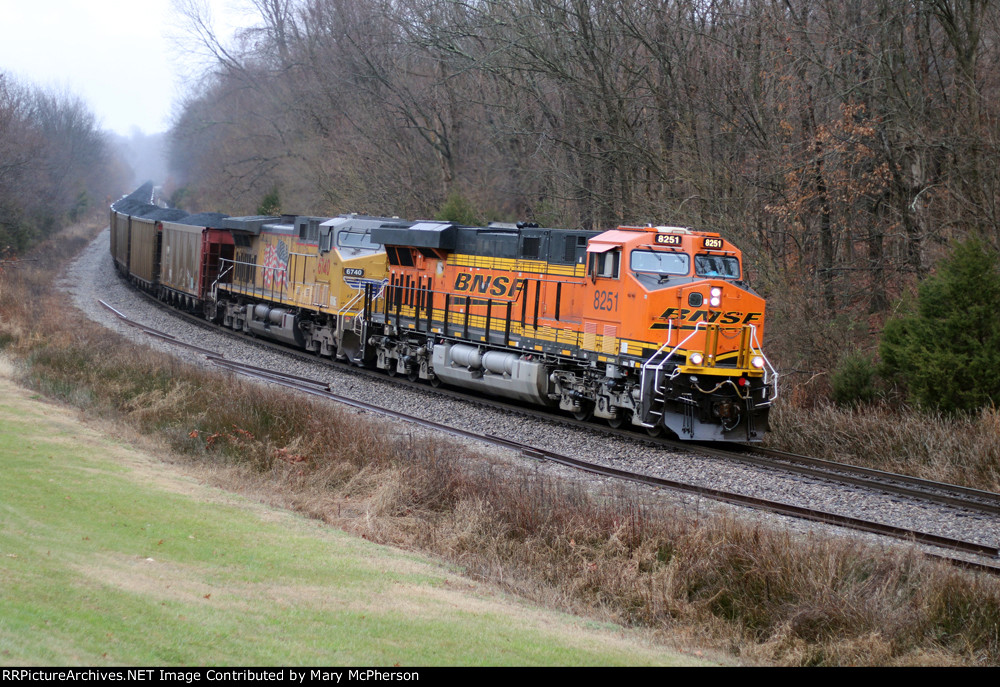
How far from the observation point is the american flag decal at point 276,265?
2631 cm

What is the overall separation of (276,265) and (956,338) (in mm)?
18856

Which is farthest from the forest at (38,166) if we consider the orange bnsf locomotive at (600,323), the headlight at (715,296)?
the headlight at (715,296)

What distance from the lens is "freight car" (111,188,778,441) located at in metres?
14.5

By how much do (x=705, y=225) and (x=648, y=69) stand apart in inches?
205

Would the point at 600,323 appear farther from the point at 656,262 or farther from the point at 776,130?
the point at 776,130

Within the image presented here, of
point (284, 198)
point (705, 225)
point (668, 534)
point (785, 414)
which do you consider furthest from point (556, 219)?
point (284, 198)

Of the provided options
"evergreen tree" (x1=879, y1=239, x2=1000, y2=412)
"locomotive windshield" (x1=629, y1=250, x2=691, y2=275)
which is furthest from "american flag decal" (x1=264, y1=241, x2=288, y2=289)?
"evergreen tree" (x1=879, y1=239, x2=1000, y2=412)

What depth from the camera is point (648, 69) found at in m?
24.7

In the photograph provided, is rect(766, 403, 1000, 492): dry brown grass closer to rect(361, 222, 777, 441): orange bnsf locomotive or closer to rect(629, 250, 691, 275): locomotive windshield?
rect(361, 222, 777, 441): orange bnsf locomotive

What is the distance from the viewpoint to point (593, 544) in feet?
31.0

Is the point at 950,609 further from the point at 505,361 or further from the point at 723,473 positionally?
the point at 505,361

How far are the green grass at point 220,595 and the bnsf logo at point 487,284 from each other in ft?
29.2

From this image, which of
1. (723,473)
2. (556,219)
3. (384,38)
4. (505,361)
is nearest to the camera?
(723,473)

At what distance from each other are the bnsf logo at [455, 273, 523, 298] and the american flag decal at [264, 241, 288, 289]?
8546 millimetres
